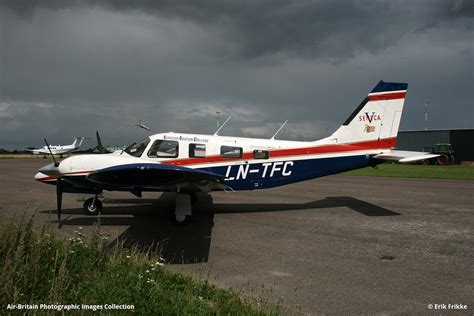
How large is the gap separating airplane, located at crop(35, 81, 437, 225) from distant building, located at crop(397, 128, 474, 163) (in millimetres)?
52505

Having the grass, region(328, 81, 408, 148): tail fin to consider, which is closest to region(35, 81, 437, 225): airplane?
region(328, 81, 408, 148): tail fin

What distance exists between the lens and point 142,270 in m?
4.53

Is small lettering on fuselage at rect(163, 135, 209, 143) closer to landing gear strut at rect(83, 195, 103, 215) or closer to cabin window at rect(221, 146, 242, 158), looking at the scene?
Result: cabin window at rect(221, 146, 242, 158)

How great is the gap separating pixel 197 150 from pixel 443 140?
59.4m

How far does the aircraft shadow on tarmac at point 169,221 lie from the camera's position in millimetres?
6723

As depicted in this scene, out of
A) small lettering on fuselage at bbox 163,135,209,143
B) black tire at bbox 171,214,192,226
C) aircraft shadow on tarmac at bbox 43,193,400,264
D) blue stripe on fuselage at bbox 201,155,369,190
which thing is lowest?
aircraft shadow on tarmac at bbox 43,193,400,264

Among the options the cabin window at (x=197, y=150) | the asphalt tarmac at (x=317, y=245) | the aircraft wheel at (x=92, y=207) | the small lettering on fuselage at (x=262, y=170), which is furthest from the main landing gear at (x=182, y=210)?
the aircraft wheel at (x=92, y=207)

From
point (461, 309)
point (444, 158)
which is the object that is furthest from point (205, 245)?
point (444, 158)

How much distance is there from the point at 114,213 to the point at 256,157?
4.78m

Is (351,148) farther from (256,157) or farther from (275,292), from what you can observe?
(275,292)

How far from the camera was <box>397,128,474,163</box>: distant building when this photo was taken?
54031 millimetres

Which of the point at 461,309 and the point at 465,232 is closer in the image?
the point at 461,309

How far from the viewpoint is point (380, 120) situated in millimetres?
11539

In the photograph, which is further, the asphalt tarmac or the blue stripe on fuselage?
the blue stripe on fuselage
